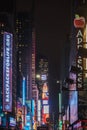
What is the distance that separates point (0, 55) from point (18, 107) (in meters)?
24.3

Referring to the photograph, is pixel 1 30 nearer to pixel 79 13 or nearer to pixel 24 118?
pixel 24 118

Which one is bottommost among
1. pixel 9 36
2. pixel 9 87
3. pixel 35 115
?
pixel 35 115

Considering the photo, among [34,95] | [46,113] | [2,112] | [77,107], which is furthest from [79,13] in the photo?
[34,95]

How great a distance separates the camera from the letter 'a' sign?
11369 centimetres

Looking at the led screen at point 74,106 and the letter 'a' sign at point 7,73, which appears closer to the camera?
the led screen at point 74,106

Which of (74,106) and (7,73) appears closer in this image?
(74,106)

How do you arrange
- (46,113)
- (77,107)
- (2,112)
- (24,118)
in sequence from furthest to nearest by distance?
(24,118) → (46,113) → (2,112) → (77,107)

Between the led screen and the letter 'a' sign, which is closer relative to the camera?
the led screen

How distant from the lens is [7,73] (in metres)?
115

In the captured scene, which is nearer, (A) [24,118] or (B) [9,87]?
(B) [9,87]

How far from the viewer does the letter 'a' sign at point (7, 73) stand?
114m

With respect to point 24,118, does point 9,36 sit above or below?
above

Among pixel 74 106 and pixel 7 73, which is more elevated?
pixel 74 106

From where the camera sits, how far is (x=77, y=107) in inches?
1982
